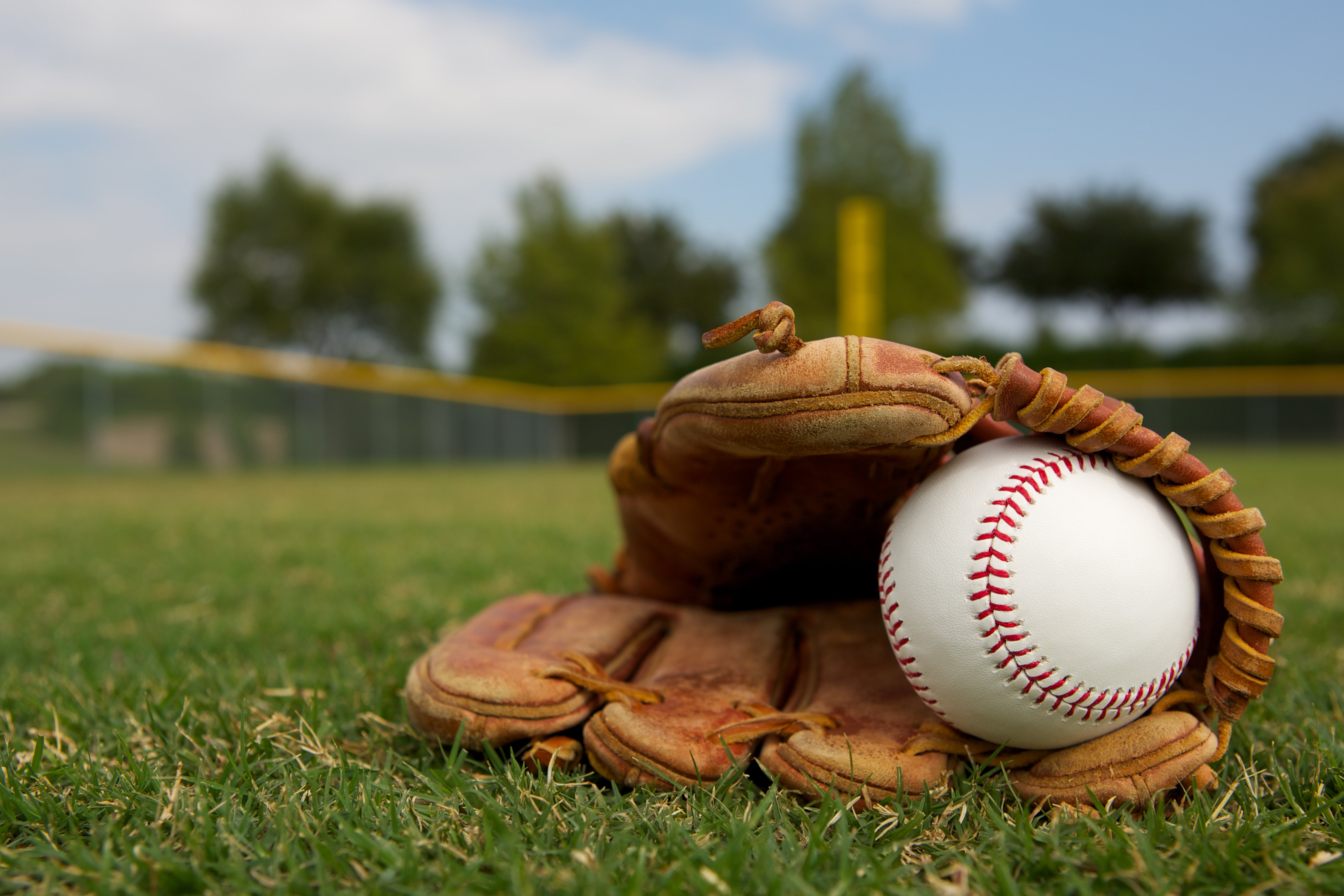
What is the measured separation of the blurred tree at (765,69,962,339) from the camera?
72.1ft

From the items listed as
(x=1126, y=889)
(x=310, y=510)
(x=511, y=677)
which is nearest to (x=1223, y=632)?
(x=1126, y=889)

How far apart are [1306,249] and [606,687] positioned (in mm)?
26182

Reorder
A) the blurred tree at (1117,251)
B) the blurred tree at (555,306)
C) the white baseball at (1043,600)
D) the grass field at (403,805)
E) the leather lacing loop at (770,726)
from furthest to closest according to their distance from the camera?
the blurred tree at (1117,251) → the blurred tree at (555,306) → the leather lacing loop at (770,726) → the white baseball at (1043,600) → the grass field at (403,805)

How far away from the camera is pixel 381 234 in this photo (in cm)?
2961

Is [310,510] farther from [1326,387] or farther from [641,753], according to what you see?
[1326,387]

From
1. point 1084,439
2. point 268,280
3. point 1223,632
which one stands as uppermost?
point 268,280

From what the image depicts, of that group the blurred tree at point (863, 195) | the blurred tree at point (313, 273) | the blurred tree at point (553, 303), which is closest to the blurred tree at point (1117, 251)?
the blurred tree at point (863, 195)

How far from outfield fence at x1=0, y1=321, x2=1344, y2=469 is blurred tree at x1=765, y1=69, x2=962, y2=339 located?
4552 millimetres

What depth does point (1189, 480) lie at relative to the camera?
1074mm

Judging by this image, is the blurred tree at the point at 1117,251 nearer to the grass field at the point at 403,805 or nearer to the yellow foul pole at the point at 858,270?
the yellow foul pole at the point at 858,270

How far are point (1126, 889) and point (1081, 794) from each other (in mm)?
200

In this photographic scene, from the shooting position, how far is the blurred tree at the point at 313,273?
28.1 metres

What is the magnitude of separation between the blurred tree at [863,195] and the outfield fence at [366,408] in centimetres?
455

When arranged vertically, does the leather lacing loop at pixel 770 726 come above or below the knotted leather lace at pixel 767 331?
below
